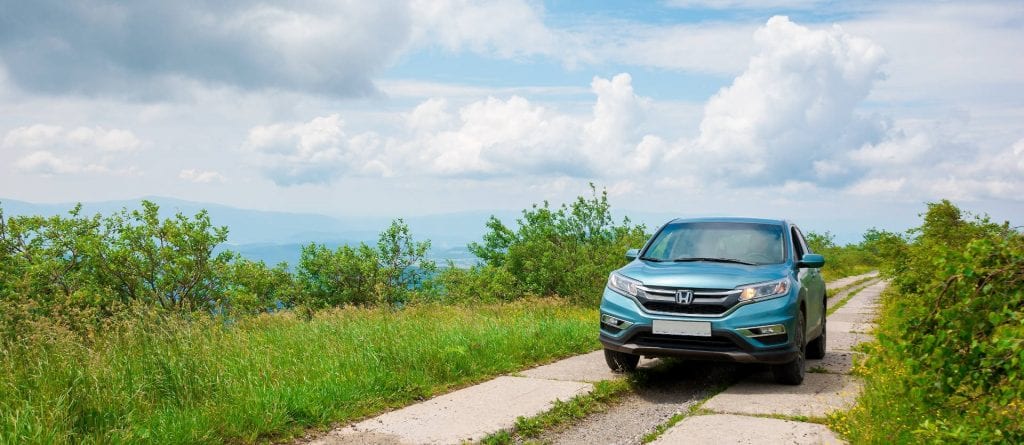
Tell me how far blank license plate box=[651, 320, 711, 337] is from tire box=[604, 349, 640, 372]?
84cm

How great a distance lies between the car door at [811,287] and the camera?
834 centimetres

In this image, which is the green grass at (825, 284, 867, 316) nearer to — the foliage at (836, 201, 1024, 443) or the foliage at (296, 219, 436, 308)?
the foliage at (836, 201, 1024, 443)

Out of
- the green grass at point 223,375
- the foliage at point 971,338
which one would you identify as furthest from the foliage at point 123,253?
the foliage at point 971,338

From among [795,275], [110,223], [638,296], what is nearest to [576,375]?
[638,296]

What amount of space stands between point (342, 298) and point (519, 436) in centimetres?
2389

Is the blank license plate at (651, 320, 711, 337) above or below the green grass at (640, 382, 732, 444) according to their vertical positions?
above

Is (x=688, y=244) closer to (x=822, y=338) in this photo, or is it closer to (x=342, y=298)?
(x=822, y=338)

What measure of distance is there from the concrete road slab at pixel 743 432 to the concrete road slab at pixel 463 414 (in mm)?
1247

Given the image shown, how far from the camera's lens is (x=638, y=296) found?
7.46 m

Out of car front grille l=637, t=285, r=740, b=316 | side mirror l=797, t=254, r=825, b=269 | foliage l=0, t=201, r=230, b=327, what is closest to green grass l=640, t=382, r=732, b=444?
car front grille l=637, t=285, r=740, b=316

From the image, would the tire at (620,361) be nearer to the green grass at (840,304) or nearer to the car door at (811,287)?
the car door at (811,287)

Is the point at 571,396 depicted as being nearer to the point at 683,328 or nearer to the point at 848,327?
the point at 683,328

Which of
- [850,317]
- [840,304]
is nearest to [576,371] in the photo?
[850,317]

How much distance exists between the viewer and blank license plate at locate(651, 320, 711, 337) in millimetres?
7129
